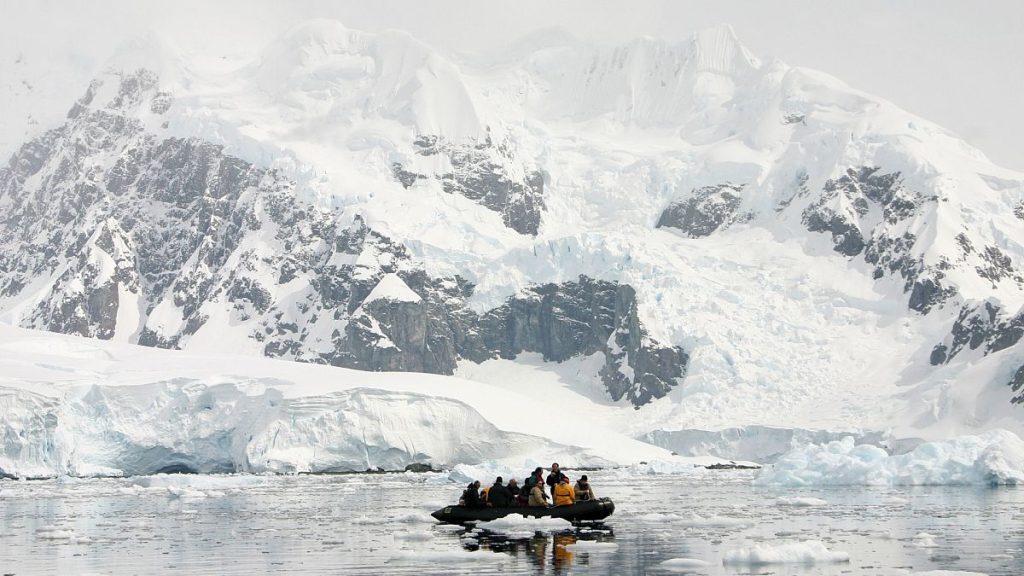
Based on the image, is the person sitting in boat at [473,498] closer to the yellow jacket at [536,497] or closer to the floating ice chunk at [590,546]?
the yellow jacket at [536,497]

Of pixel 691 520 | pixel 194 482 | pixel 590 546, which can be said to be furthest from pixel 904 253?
pixel 590 546

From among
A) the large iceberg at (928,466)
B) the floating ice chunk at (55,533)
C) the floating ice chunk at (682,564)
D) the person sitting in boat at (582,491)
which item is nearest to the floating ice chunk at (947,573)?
the floating ice chunk at (682,564)

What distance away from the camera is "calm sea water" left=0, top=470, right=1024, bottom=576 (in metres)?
35.8

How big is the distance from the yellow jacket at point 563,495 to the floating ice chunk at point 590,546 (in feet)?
19.1

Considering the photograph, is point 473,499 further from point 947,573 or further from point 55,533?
point 947,573

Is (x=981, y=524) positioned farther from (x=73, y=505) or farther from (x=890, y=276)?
(x=890, y=276)

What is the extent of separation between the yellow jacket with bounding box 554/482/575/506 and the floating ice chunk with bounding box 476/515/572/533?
68cm

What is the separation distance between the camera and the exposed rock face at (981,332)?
16662 cm

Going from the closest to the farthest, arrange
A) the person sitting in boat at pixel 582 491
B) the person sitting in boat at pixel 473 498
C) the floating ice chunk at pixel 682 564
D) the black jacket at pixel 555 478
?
the floating ice chunk at pixel 682 564, the person sitting in boat at pixel 582 491, the black jacket at pixel 555 478, the person sitting in boat at pixel 473 498

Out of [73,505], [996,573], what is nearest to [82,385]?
[73,505]

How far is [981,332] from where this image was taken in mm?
170875

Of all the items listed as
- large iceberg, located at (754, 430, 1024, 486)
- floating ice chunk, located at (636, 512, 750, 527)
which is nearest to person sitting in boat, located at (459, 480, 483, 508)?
floating ice chunk, located at (636, 512, 750, 527)

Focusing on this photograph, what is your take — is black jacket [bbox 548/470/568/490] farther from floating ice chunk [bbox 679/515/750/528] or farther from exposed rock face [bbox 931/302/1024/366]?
exposed rock face [bbox 931/302/1024/366]

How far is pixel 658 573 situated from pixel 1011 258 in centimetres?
16811
